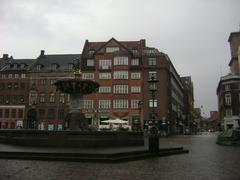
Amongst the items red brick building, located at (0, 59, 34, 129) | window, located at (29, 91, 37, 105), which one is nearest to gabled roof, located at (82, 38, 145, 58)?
window, located at (29, 91, 37, 105)

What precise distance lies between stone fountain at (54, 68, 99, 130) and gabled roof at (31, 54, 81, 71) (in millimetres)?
47578

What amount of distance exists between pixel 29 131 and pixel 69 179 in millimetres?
11267

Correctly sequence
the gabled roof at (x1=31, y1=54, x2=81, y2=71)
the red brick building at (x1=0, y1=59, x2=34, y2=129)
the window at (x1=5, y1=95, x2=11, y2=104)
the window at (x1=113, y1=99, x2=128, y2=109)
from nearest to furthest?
the window at (x1=113, y1=99, x2=128, y2=109), the red brick building at (x1=0, y1=59, x2=34, y2=129), the window at (x1=5, y1=95, x2=11, y2=104), the gabled roof at (x1=31, y1=54, x2=81, y2=71)

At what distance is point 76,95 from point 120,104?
139ft

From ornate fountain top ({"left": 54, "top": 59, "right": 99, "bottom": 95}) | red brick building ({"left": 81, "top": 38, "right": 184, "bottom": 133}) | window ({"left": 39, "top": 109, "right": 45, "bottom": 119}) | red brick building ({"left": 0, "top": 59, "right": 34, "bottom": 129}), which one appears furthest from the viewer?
red brick building ({"left": 0, "top": 59, "right": 34, "bottom": 129})

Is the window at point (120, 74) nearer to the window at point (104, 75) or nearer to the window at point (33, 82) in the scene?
the window at point (104, 75)

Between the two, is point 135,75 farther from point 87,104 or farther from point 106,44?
point 87,104

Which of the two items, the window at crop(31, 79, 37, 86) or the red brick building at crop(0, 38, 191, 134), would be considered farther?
the window at crop(31, 79, 37, 86)

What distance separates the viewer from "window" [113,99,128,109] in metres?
67.6

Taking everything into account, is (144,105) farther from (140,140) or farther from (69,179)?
(69,179)

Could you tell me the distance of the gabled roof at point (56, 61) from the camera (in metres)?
72.8

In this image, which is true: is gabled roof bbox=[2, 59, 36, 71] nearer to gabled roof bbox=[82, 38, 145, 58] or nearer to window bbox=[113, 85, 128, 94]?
gabled roof bbox=[82, 38, 145, 58]

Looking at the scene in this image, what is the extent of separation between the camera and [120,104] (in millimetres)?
67812

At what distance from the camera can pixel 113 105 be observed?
67938 mm
